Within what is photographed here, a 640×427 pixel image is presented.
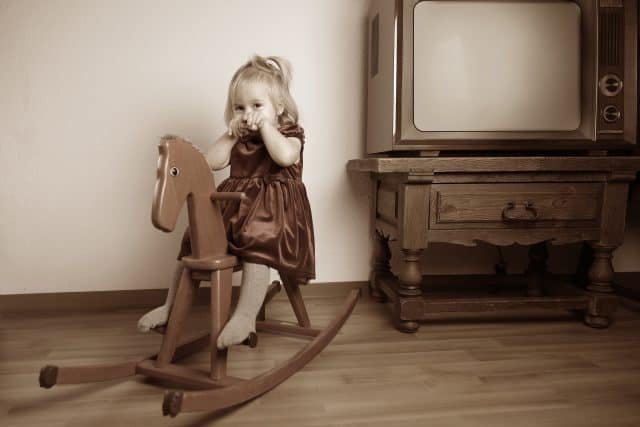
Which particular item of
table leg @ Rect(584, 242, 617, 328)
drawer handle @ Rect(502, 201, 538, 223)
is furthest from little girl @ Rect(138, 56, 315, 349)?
table leg @ Rect(584, 242, 617, 328)

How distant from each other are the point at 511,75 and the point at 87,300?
1.34 metres

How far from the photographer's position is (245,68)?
1067 mm

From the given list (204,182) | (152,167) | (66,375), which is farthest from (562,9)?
(66,375)

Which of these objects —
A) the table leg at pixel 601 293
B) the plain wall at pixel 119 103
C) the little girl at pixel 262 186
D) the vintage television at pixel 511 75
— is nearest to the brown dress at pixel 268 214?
the little girl at pixel 262 186

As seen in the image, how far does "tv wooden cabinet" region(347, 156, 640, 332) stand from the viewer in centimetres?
117

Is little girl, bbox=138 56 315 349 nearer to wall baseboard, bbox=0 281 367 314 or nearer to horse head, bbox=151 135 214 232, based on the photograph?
horse head, bbox=151 135 214 232

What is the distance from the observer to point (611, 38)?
120cm

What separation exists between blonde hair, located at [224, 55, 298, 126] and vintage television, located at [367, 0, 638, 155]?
0.89ft

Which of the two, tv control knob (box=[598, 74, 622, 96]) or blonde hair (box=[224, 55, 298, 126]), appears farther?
tv control knob (box=[598, 74, 622, 96])

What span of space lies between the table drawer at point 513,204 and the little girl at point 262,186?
1.15 feet

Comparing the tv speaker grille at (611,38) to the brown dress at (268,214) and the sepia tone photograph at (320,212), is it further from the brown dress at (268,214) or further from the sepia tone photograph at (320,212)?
the brown dress at (268,214)

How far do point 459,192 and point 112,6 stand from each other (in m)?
1.11

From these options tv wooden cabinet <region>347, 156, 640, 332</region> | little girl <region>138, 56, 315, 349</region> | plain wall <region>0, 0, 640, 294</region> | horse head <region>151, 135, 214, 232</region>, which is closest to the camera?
horse head <region>151, 135, 214, 232</region>

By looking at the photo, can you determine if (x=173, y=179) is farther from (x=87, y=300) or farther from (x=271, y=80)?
(x=87, y=300)
